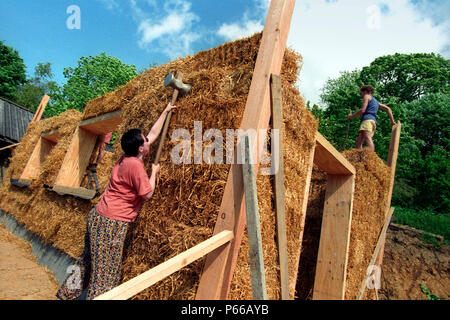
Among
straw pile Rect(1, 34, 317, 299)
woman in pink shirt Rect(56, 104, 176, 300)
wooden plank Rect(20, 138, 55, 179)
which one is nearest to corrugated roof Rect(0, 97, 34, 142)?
wooden plank Rect(20, 138, 55, 179)

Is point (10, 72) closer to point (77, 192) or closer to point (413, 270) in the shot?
point (77, 192)

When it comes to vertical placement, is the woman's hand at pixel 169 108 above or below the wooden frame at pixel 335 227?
above

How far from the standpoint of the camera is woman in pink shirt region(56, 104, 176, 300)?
232cm

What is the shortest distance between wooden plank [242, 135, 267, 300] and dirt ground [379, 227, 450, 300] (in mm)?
6762

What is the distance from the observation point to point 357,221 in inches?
173

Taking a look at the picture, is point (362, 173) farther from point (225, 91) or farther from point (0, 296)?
point (0, 296)

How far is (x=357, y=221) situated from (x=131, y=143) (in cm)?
411

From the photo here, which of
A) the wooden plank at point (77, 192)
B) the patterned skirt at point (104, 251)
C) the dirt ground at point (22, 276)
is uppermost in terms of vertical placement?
the wooden plank at point (77, 192)

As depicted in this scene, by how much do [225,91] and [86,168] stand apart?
4998 mm

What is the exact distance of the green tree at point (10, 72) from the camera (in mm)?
29428

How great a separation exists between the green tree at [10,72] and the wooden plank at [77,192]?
34.6 metres

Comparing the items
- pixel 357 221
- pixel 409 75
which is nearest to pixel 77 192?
pixel 357 221

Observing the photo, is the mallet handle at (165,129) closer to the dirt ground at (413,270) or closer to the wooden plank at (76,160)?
the wooden plank at (76,160)

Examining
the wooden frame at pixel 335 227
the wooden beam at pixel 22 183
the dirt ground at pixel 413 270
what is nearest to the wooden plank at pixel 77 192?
the wooden beam at pixel 22 183
